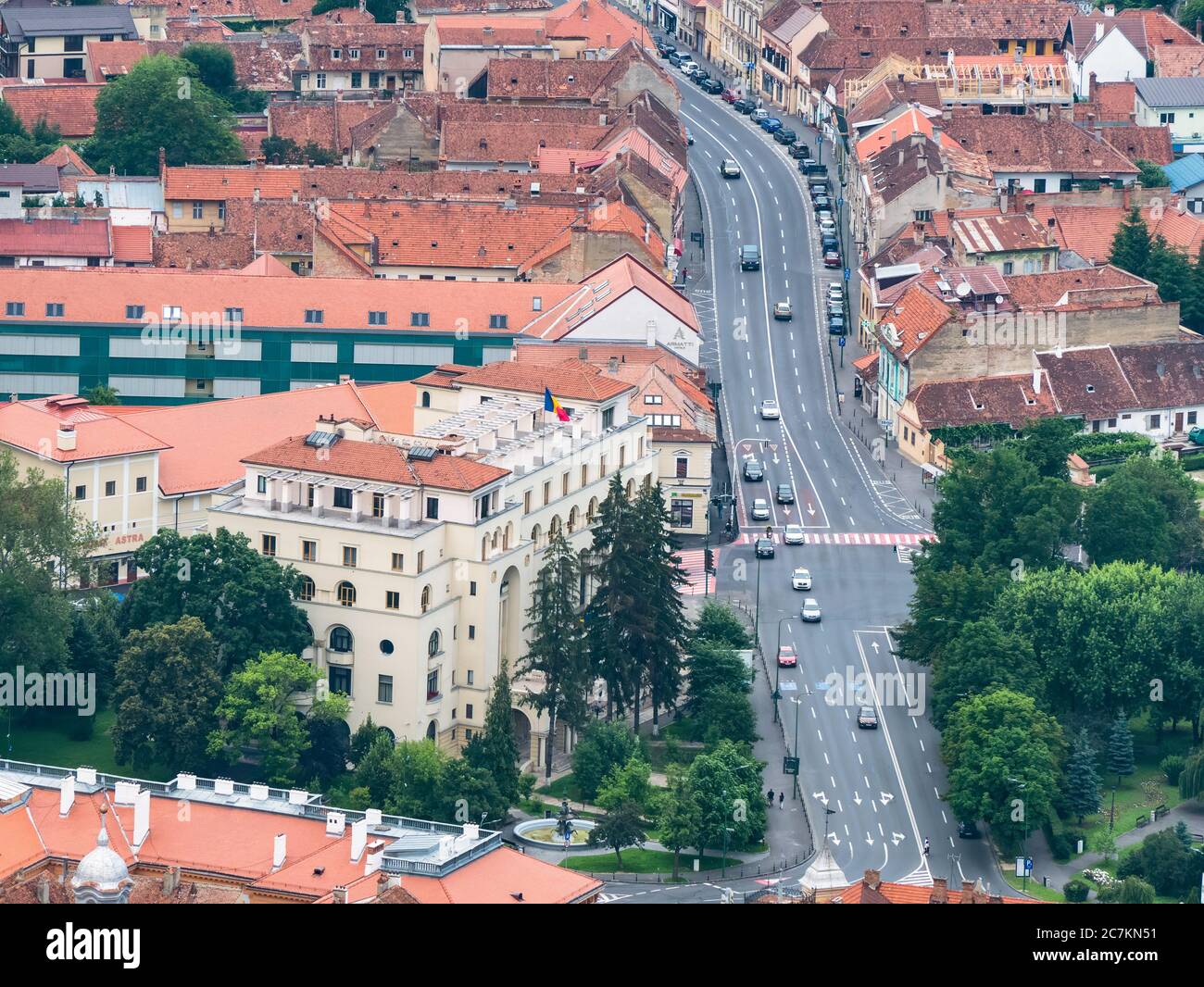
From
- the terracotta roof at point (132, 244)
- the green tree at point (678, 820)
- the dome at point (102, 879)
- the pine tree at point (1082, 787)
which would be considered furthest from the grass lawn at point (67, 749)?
the terracotta roof at point (132, 244)

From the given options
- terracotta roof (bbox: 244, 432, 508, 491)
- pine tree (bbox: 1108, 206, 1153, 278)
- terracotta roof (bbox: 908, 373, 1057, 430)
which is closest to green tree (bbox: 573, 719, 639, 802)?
terracotta roof (bbox: 244, 432, 508, 491)

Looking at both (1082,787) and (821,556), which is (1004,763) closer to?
(1082,787)

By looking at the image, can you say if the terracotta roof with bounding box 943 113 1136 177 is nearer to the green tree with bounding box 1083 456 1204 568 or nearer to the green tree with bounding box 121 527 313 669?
the green tree with bounding box 1083 456 1204 568

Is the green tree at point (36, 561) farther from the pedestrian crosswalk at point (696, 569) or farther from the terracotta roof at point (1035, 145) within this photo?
the terracotta roof at point (1035, 145)

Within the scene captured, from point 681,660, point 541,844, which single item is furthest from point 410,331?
point 541,844

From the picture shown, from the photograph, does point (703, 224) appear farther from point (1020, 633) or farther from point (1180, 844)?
point (1180, 844)

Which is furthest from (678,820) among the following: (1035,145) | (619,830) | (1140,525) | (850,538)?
(1035,145)
